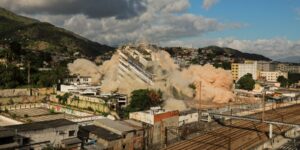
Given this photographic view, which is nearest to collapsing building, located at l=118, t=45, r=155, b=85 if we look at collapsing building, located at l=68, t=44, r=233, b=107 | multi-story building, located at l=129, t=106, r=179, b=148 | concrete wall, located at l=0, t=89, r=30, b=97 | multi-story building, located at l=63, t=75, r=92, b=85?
collapsing building, located at l=68, t=44, r=233, b=107

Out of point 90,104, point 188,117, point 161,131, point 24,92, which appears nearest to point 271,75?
point 24,92

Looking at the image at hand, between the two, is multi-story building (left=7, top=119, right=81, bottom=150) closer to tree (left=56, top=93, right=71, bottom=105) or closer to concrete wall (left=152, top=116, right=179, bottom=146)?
concrete wall (left=152, top=116, right=179, bottom=146)

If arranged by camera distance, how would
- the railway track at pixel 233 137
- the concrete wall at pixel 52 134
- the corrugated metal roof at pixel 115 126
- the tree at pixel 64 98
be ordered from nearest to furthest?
the concrete wall at pixel 52 134
the corrugated metal roof at pixel 115 126
the railway track at pixel 233 137
the tree at pixel 64 98

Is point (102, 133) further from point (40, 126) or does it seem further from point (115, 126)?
point (40, 126)

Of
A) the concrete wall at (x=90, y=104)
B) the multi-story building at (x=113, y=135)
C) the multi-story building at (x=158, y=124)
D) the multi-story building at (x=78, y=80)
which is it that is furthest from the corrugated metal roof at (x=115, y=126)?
the multi-story building at (x=78, y=80)

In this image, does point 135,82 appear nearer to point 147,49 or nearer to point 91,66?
point 147,49

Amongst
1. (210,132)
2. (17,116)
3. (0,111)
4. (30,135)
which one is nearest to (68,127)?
(30,135)

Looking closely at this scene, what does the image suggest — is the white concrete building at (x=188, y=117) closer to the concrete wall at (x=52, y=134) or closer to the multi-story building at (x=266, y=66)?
the concrete wall at (x=52, y=134)

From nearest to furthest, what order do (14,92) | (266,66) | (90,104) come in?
(90,104) → (14,92) → (266,66)
